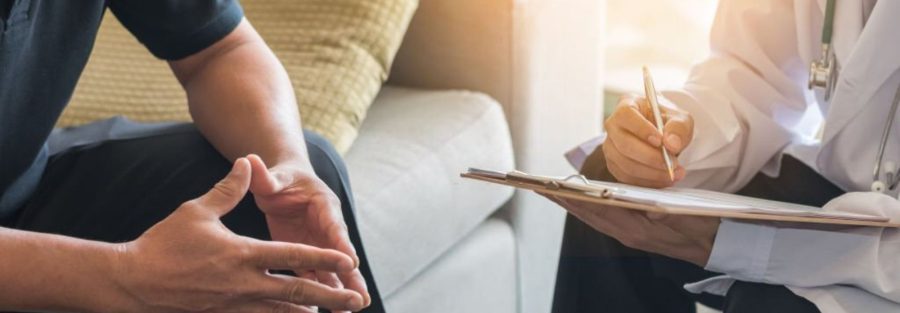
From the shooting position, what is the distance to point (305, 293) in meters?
0.94

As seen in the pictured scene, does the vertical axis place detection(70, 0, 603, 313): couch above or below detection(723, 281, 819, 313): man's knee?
below

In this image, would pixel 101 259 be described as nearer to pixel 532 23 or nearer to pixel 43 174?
pixel 43 174

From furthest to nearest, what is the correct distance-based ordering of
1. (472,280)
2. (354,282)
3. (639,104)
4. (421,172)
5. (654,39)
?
(654,39), (472,280), (421,172), (639,104), (354,282)

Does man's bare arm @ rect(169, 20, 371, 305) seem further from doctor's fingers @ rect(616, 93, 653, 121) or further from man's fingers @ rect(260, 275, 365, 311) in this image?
doctor's fingers @ rect(616, 93, 653, 121)

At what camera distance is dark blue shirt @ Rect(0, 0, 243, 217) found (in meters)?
1.18

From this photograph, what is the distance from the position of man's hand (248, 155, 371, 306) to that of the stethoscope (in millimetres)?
458

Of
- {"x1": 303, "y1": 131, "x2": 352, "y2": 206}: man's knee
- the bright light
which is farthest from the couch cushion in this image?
the bright light

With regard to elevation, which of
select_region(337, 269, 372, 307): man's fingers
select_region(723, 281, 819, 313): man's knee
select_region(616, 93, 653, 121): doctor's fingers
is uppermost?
select_region(616, 93, 653, 121): doctor's fingers

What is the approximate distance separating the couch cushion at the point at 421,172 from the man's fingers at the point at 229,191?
41 cm

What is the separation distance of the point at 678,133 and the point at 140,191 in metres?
0.52

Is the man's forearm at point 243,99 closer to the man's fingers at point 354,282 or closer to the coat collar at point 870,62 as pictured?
the man's fingers at point 354,282

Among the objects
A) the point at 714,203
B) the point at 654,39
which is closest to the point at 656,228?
the point at 714,203

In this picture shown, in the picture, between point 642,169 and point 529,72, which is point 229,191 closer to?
point 642,169

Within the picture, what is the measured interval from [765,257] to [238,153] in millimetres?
502
